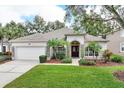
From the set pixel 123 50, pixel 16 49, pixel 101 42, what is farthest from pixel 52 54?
pixel 123 50

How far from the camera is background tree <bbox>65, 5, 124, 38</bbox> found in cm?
1218

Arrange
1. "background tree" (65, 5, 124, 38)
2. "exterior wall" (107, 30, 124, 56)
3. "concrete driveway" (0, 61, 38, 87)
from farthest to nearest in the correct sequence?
"exterior wall" (107, 30, 124, 56)
"background tree" (65, 5, 124, 38)
"concrete driveway" (0, 61, 38, 87)

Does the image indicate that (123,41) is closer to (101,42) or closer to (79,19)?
(101,42)

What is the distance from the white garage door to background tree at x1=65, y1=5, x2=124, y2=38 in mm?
11457

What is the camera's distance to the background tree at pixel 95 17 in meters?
12.2

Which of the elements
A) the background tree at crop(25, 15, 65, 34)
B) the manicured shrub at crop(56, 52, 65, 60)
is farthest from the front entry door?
the background tree at crop(25, 15, 65, 34)

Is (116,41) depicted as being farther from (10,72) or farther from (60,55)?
(10,72)

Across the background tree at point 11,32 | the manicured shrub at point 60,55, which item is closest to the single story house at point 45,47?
the manicured shrub at point 60,55

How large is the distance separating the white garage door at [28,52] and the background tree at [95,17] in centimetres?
1146

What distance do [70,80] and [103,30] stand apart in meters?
4.04

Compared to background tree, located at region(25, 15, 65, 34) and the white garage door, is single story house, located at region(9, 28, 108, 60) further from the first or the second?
background tree, located at region(25, 15, 65, 34)

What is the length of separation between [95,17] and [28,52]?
42.3ft

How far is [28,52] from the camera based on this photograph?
24.2 metres

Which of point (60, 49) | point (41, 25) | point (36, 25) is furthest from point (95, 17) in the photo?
point (36, 25)
